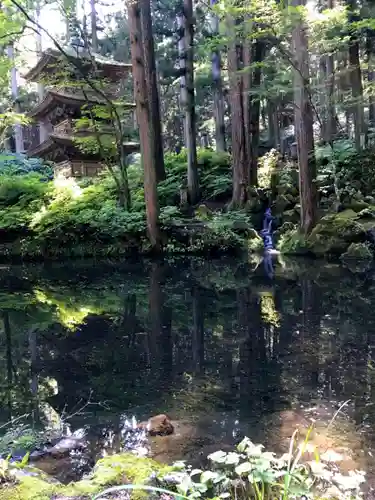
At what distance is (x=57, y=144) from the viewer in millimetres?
21297

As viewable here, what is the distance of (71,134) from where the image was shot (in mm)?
20281

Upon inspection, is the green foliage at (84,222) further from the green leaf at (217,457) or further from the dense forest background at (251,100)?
the green leaf at (217,457)

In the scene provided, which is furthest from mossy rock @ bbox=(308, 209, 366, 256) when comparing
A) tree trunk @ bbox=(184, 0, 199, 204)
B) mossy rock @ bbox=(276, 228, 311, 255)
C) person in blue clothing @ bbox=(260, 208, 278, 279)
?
tree trunk @ bbox=(184, 0, 199, 204)

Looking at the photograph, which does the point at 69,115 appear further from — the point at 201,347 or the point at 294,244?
the point at 201,347

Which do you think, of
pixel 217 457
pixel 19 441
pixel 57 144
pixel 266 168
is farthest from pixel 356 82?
pixel 217 457

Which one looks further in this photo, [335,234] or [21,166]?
[21,166]

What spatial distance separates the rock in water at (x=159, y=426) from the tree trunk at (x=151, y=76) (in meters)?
11.8

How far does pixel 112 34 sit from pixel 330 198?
952 inches

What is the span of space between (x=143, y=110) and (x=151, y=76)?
14.2ft

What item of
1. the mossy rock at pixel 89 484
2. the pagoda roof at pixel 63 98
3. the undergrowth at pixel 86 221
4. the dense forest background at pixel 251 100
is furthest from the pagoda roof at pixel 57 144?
the mossy rock at pixel 89 484

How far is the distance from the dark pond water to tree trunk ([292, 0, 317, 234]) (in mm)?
3690

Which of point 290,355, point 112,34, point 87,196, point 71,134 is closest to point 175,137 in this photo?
point 112,34

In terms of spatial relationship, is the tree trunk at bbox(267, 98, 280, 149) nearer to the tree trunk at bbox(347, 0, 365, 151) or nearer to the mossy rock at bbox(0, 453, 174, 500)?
the tree trunk at bbox(347, 0, 365, 151)

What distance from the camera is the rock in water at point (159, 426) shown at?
298cm
